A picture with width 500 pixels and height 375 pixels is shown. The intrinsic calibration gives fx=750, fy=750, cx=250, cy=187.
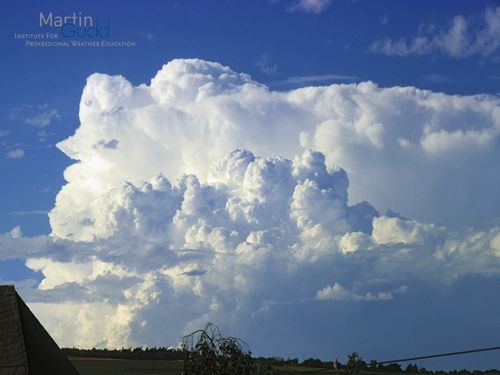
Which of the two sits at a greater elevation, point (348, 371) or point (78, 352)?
point (78, 352)

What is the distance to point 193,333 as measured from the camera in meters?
15.4

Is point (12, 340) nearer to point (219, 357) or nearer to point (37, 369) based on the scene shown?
point (37, 369)

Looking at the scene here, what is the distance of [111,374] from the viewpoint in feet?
108

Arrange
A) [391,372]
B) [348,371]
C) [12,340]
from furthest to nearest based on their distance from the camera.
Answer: [391,372], [348,371], [12,340]

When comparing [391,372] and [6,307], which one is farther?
[391,372]

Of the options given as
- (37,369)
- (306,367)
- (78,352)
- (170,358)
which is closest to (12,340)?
(37,369)

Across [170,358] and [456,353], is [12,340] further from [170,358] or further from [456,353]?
[170,358]

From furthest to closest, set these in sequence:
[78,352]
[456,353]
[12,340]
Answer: [78,352]
[456,353]
[12,340]

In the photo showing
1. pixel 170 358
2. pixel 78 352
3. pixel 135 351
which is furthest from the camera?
pixel 78 352

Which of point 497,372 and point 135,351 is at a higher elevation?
point 135,351

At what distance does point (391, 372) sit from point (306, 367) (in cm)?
365

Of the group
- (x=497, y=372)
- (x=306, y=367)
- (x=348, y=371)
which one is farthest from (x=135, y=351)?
(x=348, y=371)

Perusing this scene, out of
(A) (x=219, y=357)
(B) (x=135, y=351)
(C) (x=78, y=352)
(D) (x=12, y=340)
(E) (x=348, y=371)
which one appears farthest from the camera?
(C) (x=78, y=352)

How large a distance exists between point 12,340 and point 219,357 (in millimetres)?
4065
